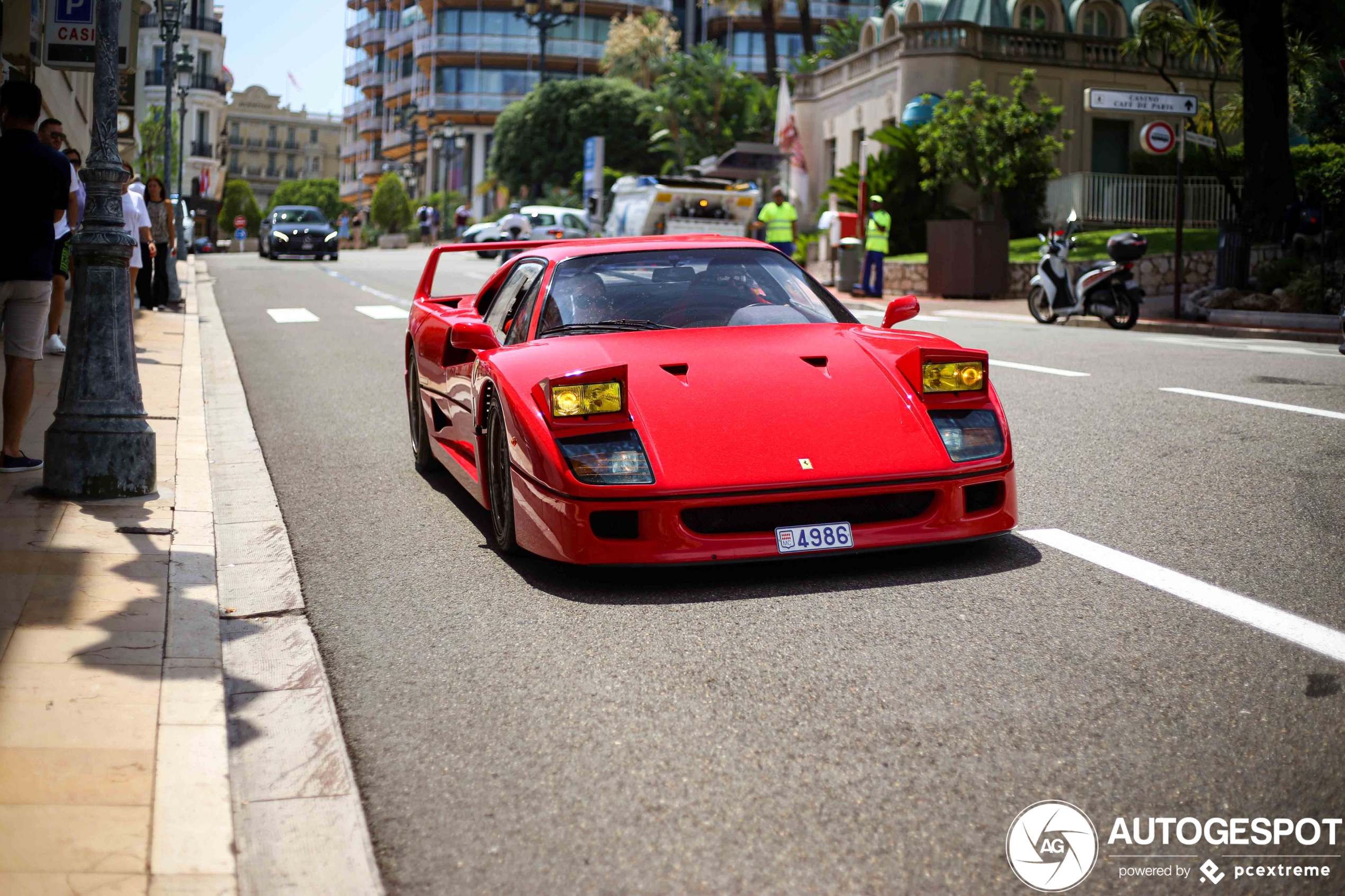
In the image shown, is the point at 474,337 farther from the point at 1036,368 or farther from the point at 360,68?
the point at 360,68

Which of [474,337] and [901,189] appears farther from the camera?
[901,189]

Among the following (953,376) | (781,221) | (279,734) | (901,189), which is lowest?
(279,734)

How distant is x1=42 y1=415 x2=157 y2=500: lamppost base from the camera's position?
6637mm

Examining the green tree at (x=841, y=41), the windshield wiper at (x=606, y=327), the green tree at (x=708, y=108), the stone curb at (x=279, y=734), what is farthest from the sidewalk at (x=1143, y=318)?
the green tree at (x=708, y=108)

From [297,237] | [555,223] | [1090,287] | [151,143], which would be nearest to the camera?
[1090,287]

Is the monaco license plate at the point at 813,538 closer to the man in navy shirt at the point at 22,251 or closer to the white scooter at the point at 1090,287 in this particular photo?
the man in navy shirt at the point at 22,251

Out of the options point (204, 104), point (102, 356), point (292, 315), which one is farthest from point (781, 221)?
point (204, 104)

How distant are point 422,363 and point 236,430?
2032mm

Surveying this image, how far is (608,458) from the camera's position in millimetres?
5156

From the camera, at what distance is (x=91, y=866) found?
2969 millimetres

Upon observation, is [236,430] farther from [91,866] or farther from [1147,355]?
[1147,355]

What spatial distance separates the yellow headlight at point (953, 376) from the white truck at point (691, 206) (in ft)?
91.4

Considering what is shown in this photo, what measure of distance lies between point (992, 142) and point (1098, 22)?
39.6 feet

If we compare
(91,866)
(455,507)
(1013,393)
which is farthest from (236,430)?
(91,866)
